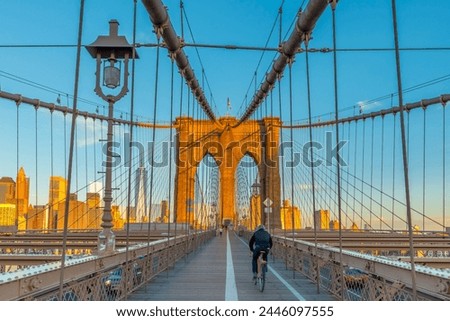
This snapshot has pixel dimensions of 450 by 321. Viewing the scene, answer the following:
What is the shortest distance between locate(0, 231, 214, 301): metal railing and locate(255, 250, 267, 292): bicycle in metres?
2.08

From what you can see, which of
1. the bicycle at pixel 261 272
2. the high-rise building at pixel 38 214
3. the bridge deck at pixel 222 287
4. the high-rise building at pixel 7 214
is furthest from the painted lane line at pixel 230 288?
the high-rise building at pixel 7 214

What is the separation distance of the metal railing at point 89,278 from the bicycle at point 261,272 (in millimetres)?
2084

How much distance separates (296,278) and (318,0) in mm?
5727

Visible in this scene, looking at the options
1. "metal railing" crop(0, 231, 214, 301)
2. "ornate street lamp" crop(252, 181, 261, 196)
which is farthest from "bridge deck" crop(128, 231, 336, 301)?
"ornate street lamp" crop(252, 181, 261, 196)

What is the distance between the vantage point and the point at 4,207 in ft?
86.7

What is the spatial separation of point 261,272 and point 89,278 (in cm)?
370

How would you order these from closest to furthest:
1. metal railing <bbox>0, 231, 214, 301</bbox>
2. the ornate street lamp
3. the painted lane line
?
metal railing <bbox>0, 231, 214, 301</bbox>, the painted lane line, the ornate street lamp

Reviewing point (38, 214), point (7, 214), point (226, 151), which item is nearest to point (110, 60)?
point (38, 214)

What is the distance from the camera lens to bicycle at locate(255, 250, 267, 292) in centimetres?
836

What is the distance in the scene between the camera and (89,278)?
18.4ft

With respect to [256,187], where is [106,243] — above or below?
below

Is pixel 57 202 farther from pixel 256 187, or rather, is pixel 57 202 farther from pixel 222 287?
pixel 222 287

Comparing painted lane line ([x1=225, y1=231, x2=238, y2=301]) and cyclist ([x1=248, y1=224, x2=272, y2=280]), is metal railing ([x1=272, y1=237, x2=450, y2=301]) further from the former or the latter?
painted lane line ([x1=225, y1=231, x2=238, y2=301])

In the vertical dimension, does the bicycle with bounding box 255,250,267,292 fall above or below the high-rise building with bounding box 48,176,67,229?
below
